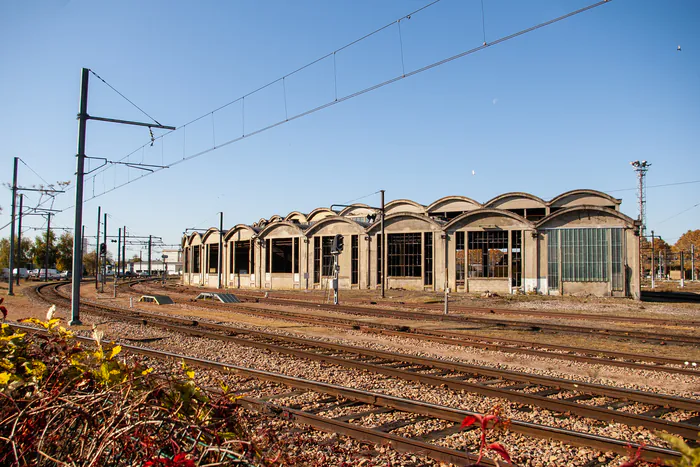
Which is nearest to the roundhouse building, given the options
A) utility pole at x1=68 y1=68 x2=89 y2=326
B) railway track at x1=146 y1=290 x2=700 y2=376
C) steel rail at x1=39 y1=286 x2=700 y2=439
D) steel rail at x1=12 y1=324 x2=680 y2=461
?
railway track at x1=146 y1=290 x2=700 y2=376

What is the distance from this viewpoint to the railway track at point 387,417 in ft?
19.5

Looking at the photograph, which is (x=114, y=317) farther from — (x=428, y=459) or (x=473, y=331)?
(x=428, y=459)

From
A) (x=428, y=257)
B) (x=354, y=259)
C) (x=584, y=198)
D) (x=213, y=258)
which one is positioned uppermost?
(x=584, y=198)

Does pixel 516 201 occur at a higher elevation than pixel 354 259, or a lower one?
higher

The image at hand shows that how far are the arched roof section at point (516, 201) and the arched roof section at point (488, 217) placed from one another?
516 inches

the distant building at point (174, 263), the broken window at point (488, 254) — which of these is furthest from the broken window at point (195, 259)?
the distant building at point (174, 263)

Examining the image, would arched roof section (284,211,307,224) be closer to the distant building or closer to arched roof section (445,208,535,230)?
arched roof section (445,208,535,230)

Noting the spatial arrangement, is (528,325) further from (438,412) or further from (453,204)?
(453,204)

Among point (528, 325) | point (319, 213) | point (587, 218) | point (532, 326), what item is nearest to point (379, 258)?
point (587, 218)

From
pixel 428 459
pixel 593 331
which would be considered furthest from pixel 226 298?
pixel 428 459

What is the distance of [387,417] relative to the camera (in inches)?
294

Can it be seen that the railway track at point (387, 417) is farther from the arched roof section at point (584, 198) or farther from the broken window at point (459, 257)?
the arched roof section at point (584, 198)

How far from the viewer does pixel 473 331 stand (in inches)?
696

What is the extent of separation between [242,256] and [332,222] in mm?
15929
